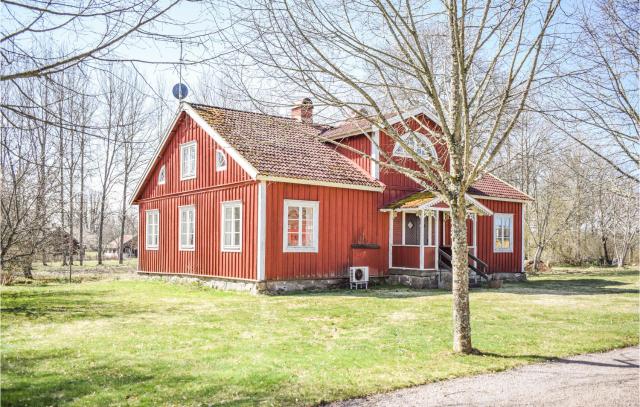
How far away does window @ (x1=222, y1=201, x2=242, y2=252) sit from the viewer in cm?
1728

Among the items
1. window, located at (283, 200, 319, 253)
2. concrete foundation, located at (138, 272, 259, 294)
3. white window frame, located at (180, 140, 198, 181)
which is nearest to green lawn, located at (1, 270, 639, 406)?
concrete foundation, located at (138, 272, 259, 294)

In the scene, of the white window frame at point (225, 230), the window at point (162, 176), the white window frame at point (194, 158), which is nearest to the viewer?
the white window frame at point (225, 230)

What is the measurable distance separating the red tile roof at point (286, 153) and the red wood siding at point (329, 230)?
1.44ft

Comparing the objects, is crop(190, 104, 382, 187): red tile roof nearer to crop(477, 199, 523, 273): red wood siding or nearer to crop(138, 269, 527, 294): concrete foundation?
crop(138, 269, 527, 294): concrete foundation

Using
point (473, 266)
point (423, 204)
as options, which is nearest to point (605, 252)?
point (473, 266)

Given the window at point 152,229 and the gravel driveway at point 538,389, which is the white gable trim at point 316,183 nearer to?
the window at point 152,229

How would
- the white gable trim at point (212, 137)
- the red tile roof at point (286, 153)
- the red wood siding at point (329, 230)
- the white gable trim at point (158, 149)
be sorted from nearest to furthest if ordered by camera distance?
1. the white gable trim at point (212, 137)
2. the red wood siding at point (329, 230)
3. the red tile roof at point (286, 153)
4. the white gable trim at point (158, 149)

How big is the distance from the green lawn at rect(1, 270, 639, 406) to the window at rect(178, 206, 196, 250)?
4.56m

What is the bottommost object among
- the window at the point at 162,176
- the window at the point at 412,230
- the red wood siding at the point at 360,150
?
the window at the point at 412,230

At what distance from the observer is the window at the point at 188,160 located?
798 inches

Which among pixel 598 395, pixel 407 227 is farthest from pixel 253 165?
pixel 598 395

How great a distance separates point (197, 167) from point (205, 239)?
278 centimetres

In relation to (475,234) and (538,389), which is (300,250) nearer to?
(475,234)

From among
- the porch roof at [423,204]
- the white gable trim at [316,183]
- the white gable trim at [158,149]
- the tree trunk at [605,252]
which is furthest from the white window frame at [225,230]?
the tree trunk at [605,252]
